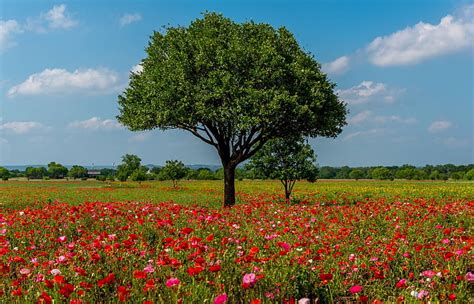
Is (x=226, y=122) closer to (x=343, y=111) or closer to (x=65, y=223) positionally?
(x=343, y=111)

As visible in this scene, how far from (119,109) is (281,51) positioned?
39.4 feet

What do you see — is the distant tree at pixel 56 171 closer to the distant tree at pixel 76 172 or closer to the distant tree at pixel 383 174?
the distant tree at pixel 76 172

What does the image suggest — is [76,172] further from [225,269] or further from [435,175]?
[225,269]

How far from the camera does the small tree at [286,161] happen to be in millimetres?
29328

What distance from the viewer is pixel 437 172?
125 metres

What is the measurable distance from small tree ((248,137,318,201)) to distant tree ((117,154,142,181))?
6322cm

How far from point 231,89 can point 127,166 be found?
69.7m

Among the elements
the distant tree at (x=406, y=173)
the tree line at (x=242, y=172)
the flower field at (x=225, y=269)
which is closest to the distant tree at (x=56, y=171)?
the tree line at (x=242, y=172)

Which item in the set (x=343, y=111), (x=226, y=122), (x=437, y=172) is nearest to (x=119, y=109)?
(x=226, y=122)

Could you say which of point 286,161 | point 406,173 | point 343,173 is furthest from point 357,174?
point 286,161

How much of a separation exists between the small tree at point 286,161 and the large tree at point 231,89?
1559 millimetres

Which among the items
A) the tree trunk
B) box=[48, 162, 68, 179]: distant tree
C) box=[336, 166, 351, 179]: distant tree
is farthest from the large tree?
box=[48, 162, 68, 179]: distant tree

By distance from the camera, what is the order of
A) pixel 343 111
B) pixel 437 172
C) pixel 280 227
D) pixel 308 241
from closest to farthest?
pixel 308 241
pixel 280 227
pixel 343 111
pixel 437 172

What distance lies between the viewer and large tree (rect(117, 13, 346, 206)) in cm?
2441
